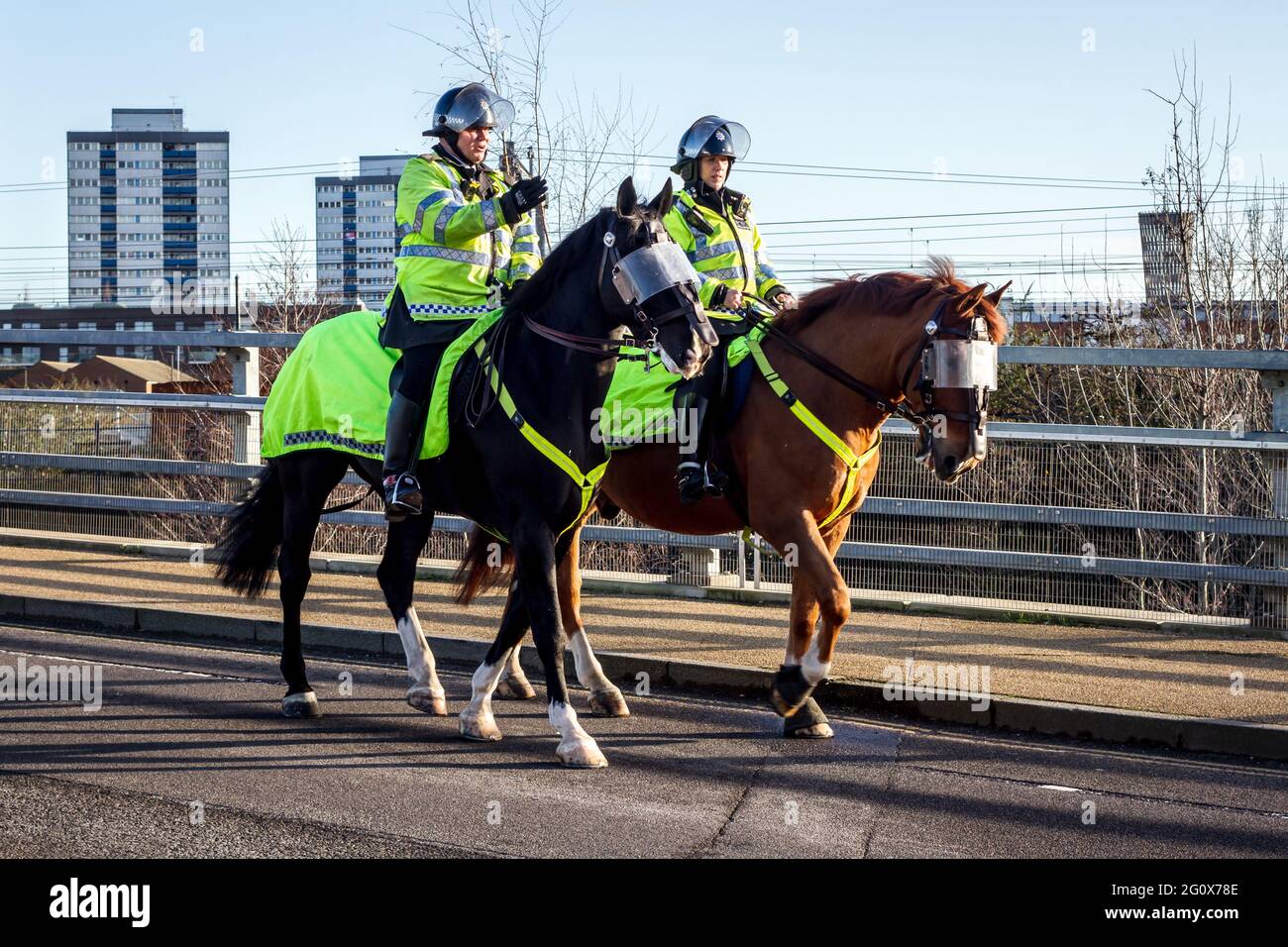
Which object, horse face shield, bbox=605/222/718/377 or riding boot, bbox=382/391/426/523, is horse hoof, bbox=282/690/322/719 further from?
horse face shield, bbox=605/222/718/377

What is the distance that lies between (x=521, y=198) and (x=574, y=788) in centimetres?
274

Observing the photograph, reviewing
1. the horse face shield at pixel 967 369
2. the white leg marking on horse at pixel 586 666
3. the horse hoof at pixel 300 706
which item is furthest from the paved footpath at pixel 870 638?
the horse hoof at pixel 300 706

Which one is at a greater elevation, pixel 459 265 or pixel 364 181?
A: pixel 364 181

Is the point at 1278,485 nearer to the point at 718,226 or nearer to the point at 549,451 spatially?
the point at 718,226

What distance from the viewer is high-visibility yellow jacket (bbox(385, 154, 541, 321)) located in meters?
7.45

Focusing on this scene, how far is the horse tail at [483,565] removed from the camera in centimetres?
859

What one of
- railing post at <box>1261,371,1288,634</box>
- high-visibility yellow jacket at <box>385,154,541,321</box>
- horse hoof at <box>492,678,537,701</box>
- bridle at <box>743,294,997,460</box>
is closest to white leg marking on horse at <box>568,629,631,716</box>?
horse hoof at <box>492,678,537,701</box>

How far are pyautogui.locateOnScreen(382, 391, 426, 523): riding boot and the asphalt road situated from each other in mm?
1205

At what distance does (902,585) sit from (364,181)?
111346mm

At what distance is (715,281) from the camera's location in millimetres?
8367

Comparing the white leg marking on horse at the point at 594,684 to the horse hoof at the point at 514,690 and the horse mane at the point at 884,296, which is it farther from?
the horse mane at the point at 884,296

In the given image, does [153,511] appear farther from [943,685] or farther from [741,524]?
[943,685]

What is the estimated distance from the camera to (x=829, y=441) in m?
7.52
